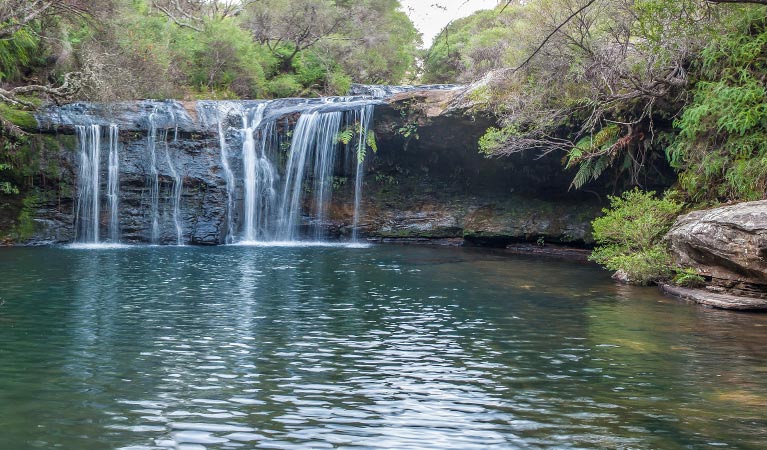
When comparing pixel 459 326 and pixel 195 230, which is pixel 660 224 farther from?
pixel 195 230

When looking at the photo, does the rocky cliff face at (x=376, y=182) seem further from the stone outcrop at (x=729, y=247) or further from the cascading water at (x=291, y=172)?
the stone outcrop at (x=729, y=247)

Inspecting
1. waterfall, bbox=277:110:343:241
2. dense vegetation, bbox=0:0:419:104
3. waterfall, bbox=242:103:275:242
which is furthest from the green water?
waterfall, bbox=277:110:343:241

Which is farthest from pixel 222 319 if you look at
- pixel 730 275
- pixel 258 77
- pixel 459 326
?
pixel 258 77

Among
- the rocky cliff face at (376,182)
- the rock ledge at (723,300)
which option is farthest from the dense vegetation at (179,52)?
the rock ledge at (723,300)

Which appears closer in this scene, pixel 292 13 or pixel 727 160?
pixel 727 160

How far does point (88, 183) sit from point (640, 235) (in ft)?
56.8

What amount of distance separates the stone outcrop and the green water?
96 cm

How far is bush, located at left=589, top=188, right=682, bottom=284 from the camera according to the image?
1470 cm

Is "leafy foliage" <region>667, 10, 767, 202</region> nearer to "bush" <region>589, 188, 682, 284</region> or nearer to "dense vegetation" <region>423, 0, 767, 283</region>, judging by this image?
"dense vegetation" <region>423, 0, 767, 283</region>

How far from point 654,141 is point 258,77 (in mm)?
20327

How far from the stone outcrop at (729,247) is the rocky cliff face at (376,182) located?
8.80m

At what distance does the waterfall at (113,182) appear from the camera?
931 inches

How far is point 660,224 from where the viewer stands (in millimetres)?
15164

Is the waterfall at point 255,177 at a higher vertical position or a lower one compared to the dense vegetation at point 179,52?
lower
